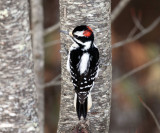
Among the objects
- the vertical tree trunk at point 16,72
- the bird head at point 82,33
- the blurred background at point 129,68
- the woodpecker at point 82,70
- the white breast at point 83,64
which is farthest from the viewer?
the blurred background at point 129,68

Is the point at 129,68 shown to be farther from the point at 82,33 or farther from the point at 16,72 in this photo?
the point at 16,72

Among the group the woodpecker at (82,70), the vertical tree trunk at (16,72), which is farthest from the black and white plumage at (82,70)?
the vertical tree trunk at (16,72)

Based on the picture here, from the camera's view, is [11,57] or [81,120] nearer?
[11,57]

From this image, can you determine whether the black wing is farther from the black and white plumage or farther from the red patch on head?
the red patch on head

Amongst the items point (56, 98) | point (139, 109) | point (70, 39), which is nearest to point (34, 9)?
point (70, 39)

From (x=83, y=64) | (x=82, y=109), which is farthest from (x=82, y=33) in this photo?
(x=82, y=109)

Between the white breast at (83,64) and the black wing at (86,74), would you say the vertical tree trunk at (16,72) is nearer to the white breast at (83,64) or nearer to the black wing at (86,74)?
the black wing at (86,74)

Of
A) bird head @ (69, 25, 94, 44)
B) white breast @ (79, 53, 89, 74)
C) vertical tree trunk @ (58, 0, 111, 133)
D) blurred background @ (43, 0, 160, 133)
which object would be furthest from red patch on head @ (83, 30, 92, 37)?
blurred background @ (43, 0, 160, 133)

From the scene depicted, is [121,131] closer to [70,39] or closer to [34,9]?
[34,9]
